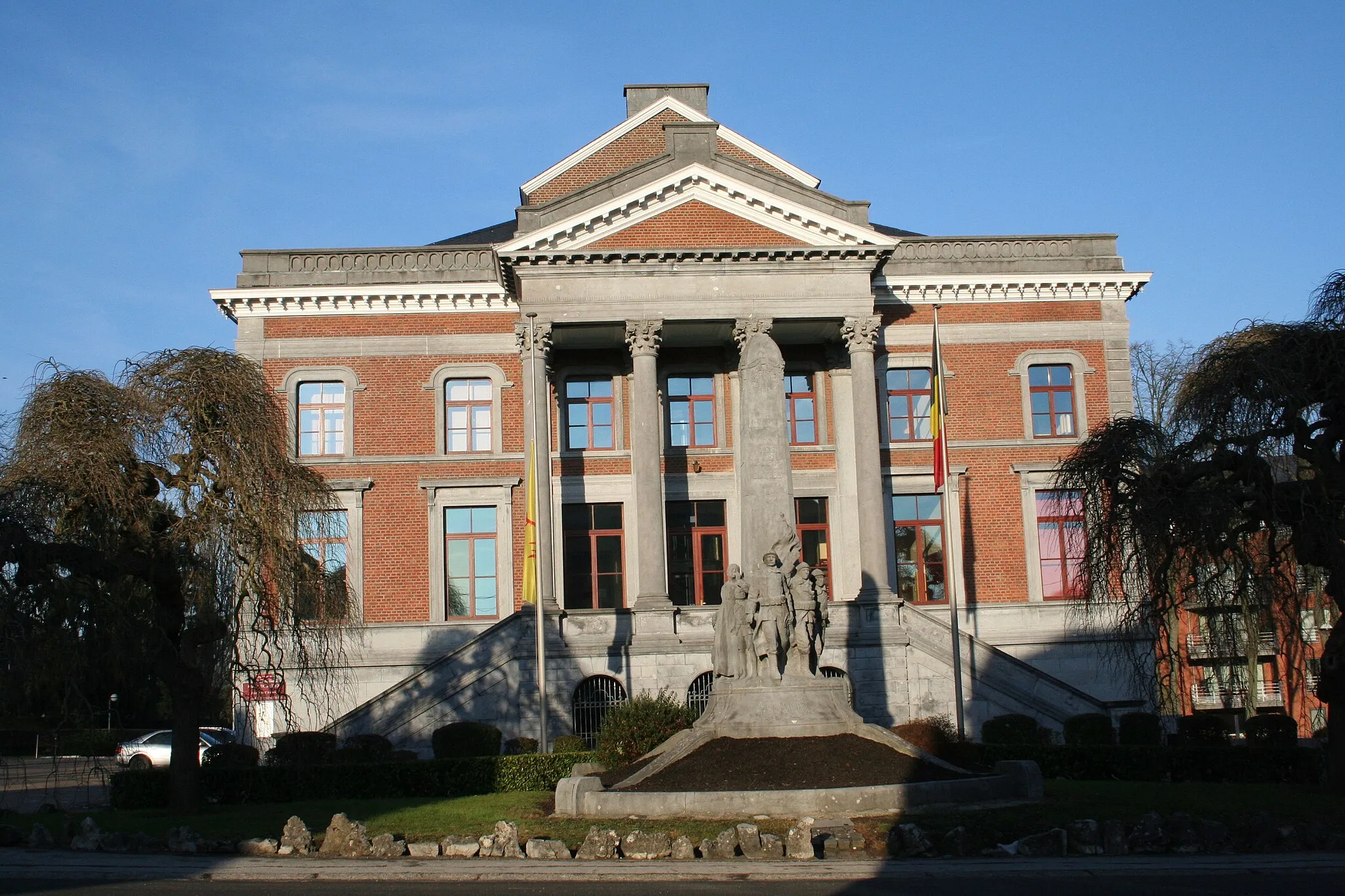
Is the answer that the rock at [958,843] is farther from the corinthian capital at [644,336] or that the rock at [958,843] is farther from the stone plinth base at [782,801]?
the corinthian capital at [644,336]

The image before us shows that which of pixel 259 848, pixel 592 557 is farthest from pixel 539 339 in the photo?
pixel 259 848

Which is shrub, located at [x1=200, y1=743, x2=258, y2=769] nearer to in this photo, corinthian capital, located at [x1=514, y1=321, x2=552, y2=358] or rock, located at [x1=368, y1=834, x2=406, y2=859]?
rock, located at [x1=368, y1=834, x2=406, y2=859]

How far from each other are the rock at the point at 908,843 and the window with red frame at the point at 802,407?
22885 mm

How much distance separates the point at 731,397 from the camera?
1454 inches

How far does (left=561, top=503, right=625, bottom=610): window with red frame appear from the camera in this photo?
36188 mm

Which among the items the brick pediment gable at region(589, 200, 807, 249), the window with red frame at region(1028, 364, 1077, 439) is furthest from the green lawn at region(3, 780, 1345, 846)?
the window with red frame at region(1028, 364, 1077, 439)

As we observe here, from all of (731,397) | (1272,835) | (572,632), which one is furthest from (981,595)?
(1272,835)

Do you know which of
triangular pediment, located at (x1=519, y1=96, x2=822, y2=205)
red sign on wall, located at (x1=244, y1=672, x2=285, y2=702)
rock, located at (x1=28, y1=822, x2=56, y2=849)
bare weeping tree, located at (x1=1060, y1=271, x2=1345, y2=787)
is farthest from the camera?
triangular pediment, located at (x1=519, y1=96, x2=822, y2=205)

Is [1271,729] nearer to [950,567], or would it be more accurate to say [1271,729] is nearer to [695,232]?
[950,567]

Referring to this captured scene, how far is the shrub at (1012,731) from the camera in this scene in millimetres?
28344

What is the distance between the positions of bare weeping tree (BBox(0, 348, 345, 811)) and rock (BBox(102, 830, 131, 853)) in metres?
2.27

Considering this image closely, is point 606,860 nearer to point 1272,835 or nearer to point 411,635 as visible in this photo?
point 1272,835

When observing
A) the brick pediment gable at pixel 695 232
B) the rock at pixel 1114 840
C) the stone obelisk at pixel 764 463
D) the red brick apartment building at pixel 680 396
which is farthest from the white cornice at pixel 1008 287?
the rock at pixel 1114 840

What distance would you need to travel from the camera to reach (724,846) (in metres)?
14.6
